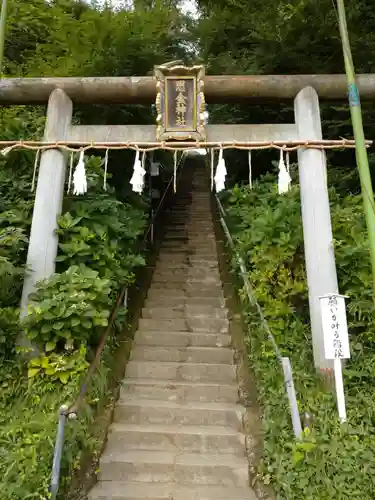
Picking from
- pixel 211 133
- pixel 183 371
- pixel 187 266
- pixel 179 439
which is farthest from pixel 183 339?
pixel 211 133

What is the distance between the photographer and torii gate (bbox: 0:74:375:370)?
527 cm

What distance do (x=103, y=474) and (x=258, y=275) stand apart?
10.7 ft

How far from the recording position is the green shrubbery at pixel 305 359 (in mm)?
3518

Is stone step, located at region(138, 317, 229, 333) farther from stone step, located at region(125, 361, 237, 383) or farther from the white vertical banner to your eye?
the white vertical banner

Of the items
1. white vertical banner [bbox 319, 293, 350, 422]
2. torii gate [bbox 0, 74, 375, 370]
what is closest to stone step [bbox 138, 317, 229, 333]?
torii gate [bbox 0, 74, 375, 370]

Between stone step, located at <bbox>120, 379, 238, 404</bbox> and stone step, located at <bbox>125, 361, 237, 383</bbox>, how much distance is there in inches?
4.9

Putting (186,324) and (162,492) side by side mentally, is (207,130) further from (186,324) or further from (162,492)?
(162,492)

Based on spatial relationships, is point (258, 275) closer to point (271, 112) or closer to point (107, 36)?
point (271, 112)

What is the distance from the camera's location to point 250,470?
4086 mm

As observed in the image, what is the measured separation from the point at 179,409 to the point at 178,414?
0.21ft

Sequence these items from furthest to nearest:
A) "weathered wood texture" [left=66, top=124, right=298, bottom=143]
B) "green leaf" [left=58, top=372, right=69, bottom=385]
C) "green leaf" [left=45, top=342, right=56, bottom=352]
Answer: "weathered wood texture" [left=66, top=124, right=298, bottom=143] < "green leaf" [left=45, top=342, right=56, bottom=352] < "green leaf" [left=58, top=372, right=69, bottom=385]

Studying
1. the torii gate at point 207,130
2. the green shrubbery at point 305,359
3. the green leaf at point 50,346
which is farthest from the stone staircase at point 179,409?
the torii gate at point 207,130

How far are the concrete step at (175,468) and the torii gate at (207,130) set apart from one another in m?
2.22

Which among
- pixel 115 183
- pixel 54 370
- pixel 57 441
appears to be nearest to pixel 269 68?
pixel 115 183
